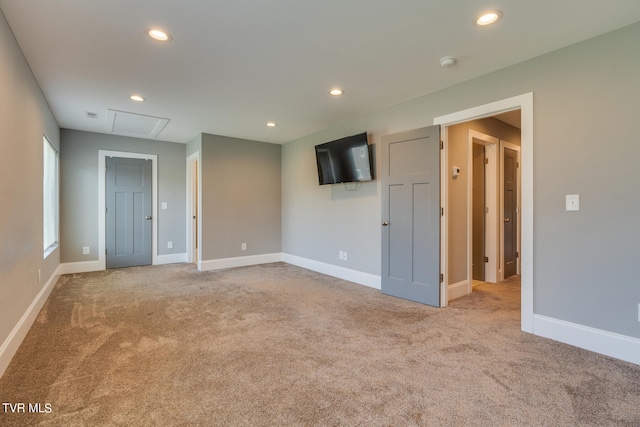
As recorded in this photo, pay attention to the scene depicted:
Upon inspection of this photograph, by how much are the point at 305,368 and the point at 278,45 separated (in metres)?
2.44

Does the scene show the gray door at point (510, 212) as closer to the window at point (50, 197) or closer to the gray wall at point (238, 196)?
the gray wall at point (238, 196)

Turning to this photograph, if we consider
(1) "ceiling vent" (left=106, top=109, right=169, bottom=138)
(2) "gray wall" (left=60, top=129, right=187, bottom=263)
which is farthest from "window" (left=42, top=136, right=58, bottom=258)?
(1) "ceiling vent" (left=106, top=109, right=169, bottom=138)

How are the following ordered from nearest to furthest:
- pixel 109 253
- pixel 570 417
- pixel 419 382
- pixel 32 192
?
pixel 570 417
pixel 419 382
pixel 32 192
pixel 109 253

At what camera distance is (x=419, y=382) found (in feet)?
6.41

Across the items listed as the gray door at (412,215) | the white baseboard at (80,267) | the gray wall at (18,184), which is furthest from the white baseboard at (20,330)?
the gray door at (412,215)

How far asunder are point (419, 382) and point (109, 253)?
5.66 metres

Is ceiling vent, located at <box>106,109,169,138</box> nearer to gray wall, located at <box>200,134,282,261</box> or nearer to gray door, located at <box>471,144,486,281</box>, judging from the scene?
gray wall, located at <box>200,134,282,261</box>

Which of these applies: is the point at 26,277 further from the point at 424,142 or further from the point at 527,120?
the point at 527,120

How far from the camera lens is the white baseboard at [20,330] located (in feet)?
6.93

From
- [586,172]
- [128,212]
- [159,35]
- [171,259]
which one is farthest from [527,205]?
[128,212]

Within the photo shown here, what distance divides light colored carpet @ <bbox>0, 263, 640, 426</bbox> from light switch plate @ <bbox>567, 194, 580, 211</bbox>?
1.10 m

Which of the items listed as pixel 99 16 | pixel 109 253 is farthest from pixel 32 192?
pixel 109 253

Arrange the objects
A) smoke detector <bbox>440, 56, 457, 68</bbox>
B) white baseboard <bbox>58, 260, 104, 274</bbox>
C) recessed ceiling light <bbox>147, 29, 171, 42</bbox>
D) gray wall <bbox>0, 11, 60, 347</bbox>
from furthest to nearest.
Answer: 1. white baseboard <bbox>58, 260, 104, 274</bbox>
2. smoke detector <bbox>440, 56, 457, 68</bbox>
3. recessed ceiling light <bbox>147, 29, 171, 42</bbox>
4. gray wall <bbox>0, 11, 60, 347</bbox>

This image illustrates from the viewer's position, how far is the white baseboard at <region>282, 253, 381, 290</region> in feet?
14.1
